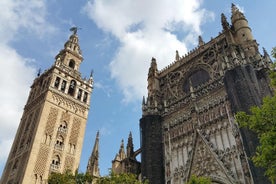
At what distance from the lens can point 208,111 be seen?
19922 millimetres

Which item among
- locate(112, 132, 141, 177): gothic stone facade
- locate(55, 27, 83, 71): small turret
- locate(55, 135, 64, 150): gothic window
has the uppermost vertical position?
locate(55, 27, 83, 71): small turret

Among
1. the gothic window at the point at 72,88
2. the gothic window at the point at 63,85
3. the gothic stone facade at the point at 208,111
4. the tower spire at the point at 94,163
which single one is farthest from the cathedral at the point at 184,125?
the gothic window at the point at 72,88

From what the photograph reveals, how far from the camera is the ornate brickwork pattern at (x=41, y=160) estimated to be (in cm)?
2733

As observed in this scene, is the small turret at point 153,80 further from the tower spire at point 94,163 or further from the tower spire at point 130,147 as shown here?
the tower spire at point 94,163

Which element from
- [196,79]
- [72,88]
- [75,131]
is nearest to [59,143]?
[75,131]

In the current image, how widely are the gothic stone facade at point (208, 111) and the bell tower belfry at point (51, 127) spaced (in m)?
11.4

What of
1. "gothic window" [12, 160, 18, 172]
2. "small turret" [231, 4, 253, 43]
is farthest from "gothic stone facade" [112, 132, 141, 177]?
"small turret" [231, 4, 253, 43]

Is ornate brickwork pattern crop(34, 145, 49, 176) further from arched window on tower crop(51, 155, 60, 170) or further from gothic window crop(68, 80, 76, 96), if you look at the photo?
gothic window crop(68, 80, 76, 96)

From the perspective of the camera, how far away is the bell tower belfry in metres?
28.0

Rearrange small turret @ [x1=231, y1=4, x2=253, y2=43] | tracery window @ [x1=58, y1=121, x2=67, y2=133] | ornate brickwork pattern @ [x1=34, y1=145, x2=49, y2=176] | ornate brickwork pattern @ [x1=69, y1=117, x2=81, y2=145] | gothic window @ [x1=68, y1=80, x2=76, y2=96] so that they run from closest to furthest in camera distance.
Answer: small turret @ [x1=231, y1=4, x2=253, y2=43] < ornate brickwork pattern @ [x1=34, y1=145, x2=49, y2=176] < tracery window @ [x1=58, y1=121, x2=67, y2=133] < ornate brickwork pattern @ [x1=69, y1=117, x2=81, y2=145] < gothic window @ [x1=68, y1=80, x2=76, y2=96]

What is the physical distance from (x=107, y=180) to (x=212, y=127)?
8.37m

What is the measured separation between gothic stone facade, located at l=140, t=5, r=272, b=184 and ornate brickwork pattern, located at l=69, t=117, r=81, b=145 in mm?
12150

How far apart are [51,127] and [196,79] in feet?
54.9

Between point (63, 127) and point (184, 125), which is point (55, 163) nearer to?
point (63, 127)
